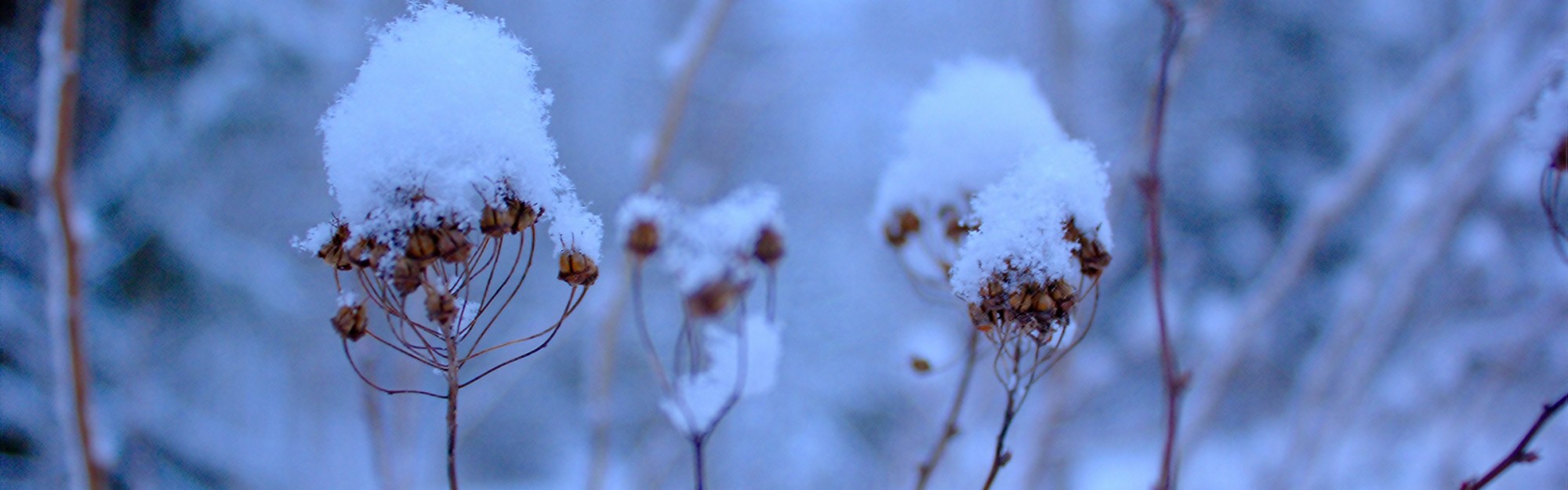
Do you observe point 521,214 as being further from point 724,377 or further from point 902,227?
point 902,227

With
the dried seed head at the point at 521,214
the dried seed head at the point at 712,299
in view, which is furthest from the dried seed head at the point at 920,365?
the dried seed head at the point at 521,214

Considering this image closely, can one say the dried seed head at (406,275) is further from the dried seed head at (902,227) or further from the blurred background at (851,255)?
the dried seed head at (902,227)

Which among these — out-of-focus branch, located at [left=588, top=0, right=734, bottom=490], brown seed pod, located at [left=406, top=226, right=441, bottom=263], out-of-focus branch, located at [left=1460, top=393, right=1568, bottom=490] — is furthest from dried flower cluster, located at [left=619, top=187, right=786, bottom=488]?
out-of-focus branch, located at [left=1460, top=393, right=1568, bottom=490]

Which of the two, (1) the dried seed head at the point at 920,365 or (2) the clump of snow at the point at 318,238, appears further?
(1) the dried seed head at the point at 920,365

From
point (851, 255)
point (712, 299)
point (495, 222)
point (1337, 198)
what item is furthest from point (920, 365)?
point (851, 255)

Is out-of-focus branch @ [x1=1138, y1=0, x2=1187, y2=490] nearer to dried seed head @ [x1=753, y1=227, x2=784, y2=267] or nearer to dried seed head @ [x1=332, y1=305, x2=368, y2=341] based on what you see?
dried seed head @ [x1=753, y1=227, x2=784, y2=267]

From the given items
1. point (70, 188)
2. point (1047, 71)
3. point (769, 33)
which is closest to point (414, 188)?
point (70, 188)

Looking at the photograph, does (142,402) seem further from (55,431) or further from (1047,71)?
(1047,71)
